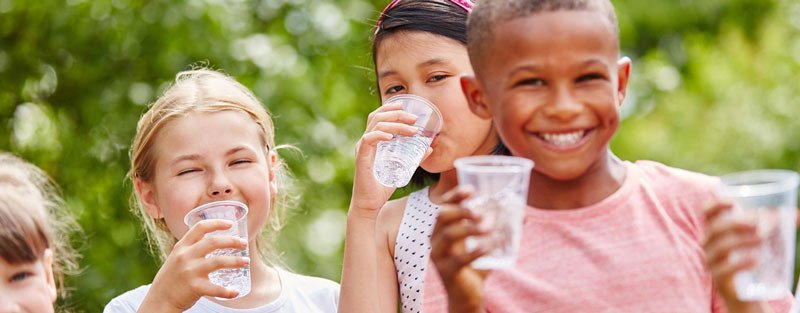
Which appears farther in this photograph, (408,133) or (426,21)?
(426,21)

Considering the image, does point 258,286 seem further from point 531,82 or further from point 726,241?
point 726,241

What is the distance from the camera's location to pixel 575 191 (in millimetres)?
2754

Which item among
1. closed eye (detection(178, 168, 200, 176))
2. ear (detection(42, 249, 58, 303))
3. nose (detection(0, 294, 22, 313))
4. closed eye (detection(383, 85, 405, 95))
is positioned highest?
closed eye (detection(383, 85, 405, 95))

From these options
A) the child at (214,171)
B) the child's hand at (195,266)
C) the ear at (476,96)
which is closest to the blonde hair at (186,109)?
the child at (214,171)

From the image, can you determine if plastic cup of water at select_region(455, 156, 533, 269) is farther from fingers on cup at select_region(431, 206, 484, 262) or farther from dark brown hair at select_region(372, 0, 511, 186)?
dark brown hair at select_region(372, 0, 511, 186)

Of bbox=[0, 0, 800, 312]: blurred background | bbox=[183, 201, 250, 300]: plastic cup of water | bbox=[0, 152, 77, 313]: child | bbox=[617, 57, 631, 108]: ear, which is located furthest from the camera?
bbox=[0, 0, 800, 312]: blurred background

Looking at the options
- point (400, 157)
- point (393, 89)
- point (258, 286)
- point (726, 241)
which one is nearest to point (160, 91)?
point (258, 286)

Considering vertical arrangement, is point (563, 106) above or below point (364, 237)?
above

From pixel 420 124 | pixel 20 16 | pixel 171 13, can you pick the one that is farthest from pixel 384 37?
pixel 20 16

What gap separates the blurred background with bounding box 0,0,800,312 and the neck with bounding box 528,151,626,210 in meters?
3.69

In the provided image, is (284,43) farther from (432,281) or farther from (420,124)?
(432,281)

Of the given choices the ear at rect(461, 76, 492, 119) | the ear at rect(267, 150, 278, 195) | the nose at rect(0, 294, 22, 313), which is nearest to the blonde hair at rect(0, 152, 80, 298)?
the nose at rect(0, 294, 22, 313)

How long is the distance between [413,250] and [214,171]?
0.69 metres

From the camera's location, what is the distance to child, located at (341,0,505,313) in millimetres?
3672
